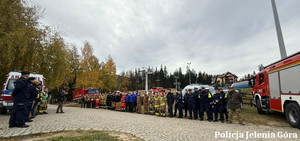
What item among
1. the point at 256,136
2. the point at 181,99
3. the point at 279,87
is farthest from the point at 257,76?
the point at 256,136

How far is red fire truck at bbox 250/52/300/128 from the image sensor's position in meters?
7.11

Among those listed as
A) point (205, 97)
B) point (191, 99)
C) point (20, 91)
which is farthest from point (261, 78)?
point (20, 91)

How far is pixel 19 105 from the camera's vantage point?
629 centimetres

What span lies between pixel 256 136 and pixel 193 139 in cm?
258

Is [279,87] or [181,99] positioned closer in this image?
[279,87]

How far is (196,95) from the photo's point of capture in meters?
10.1

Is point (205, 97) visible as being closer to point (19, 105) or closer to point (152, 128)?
point (152, 128)

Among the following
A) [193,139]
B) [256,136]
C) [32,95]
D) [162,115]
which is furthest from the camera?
[162,115]

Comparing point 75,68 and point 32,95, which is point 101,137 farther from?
point 75,68

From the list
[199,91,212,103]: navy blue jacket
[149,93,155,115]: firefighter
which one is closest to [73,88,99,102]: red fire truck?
[149,93,155,115]: firefighter

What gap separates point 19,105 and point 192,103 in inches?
345

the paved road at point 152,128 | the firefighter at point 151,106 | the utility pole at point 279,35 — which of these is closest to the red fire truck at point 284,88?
the paved road at point 152,128

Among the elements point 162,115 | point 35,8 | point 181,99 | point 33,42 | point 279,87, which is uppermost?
point 35,8

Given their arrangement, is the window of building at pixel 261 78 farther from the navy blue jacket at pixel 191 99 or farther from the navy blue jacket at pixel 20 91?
the navy blue jacket at pixel 20 91
